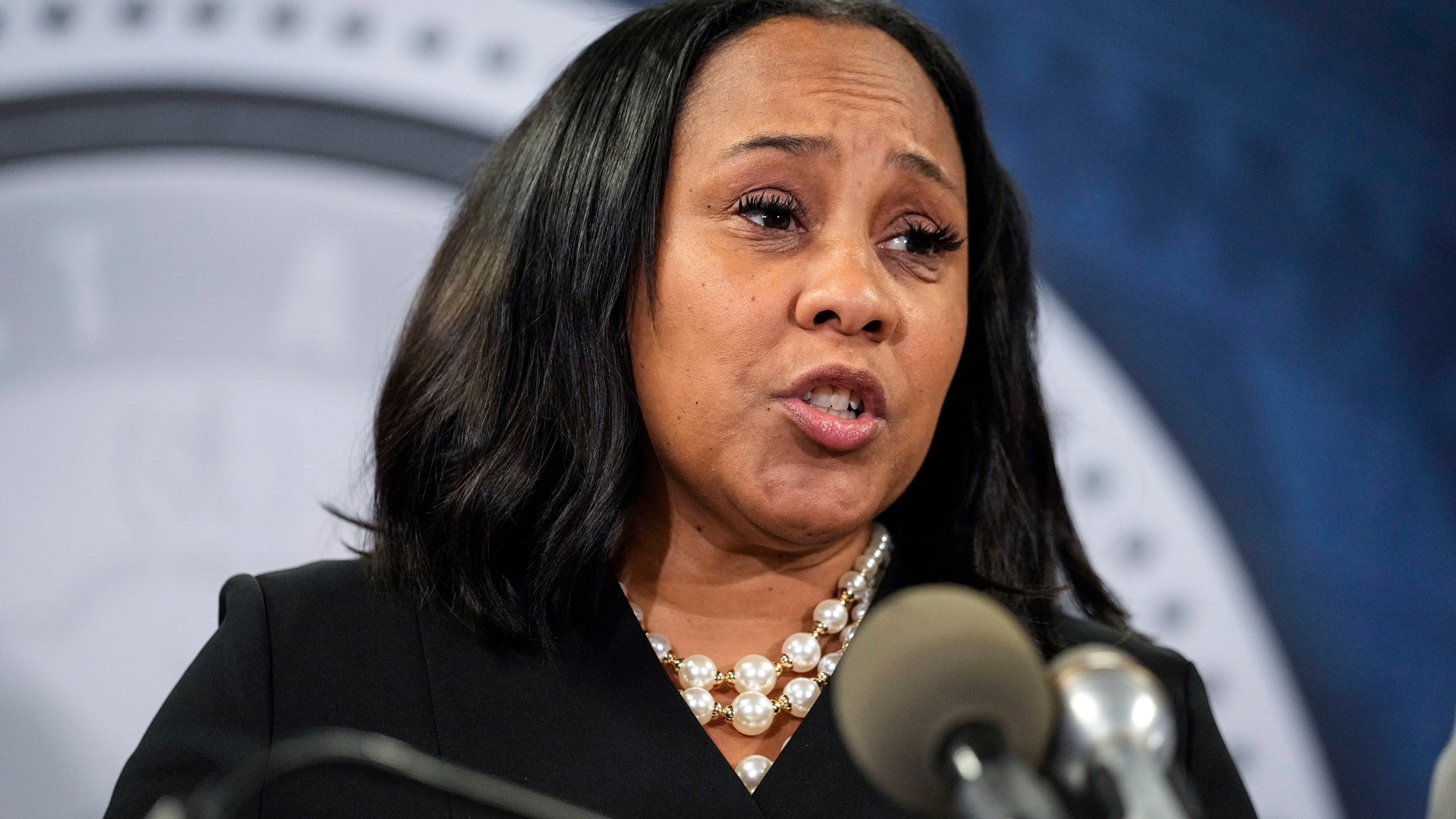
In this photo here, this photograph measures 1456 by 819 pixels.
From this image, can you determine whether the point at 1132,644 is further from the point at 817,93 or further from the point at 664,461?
the point at 817,93

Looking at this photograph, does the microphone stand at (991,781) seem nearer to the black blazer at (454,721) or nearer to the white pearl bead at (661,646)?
the black blazer at (454,721)

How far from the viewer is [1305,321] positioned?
1.88m

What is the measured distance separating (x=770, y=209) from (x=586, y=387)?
0.24 m

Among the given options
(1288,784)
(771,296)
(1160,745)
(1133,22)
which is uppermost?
(1133,22)

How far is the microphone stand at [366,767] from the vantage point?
923mm

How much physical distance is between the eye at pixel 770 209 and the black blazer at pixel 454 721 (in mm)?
378

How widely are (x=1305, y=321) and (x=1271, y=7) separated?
44cm

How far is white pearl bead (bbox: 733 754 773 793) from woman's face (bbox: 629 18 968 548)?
0.65 feet

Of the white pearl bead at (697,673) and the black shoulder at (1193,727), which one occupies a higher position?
the white pearl bead at (697,673)

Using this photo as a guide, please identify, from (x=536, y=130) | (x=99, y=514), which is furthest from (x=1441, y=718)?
(x=99, y=514)

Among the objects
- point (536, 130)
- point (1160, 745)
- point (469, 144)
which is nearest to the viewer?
point (1160, 745)

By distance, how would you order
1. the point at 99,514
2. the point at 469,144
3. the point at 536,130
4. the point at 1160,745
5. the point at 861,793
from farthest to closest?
1. the point at 469,144
2. the point at 99,514
3. the point at 536,130
4. the point at 861,793
5. the point at 1160,745

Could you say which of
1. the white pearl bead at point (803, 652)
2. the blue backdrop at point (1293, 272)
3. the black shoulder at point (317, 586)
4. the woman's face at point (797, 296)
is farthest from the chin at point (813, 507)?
the blue backdrop at point (1293, 272)

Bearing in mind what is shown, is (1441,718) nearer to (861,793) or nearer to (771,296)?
(861,793)
